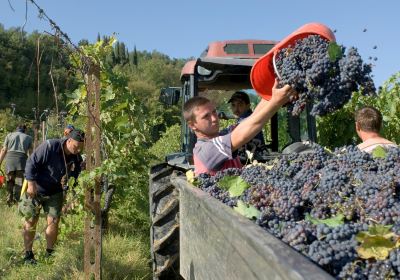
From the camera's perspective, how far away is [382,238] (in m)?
1.19

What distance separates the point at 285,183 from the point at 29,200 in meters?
4.13

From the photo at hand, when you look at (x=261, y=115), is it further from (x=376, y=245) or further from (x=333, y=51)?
(x=376, y=245)

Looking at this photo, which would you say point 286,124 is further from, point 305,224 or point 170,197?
point 305,224

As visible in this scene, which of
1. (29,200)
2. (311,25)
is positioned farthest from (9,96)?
(311,25)

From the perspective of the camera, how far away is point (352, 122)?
6.77 m

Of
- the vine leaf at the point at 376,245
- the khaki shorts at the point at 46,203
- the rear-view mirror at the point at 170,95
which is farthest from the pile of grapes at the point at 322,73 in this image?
the khaki shorts at the point at 46,203

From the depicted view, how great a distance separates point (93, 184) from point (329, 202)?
2.57m

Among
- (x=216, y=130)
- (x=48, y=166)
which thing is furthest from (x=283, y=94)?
(x=48, y=166)

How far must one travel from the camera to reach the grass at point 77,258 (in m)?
4.58

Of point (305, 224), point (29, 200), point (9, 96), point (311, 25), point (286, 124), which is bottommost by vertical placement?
point (29, 200)

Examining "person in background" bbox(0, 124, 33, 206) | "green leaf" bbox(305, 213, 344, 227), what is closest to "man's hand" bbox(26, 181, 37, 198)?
"green leaf" bbox(305, 213, 344, 227)

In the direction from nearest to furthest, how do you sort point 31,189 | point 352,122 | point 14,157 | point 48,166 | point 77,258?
1. point 77,258
2. point 31,189
3. point 48,166
4. point 352,122
5. point 14,157

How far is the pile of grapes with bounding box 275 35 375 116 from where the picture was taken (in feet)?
7.01

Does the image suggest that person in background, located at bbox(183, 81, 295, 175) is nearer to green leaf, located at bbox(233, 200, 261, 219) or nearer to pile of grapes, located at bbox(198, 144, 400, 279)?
pile of grapes, located at bbox(198, 144, 400, 279)
